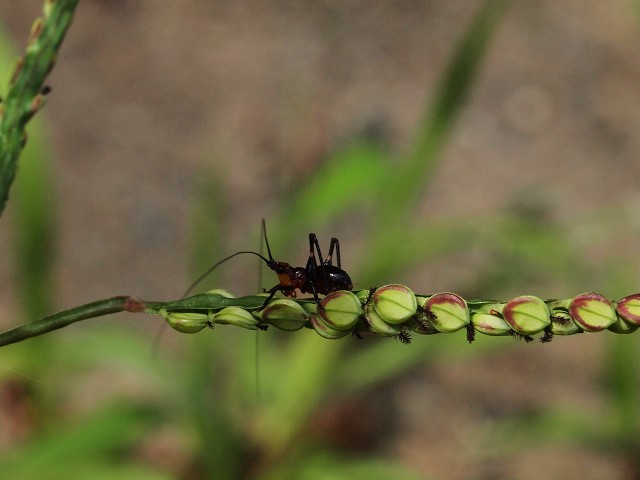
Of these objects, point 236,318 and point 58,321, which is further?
point 236,318

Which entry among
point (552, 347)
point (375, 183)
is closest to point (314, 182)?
point (375, 183)

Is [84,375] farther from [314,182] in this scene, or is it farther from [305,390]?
[314,182]

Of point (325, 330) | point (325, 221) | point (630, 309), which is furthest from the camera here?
point (325, 221)

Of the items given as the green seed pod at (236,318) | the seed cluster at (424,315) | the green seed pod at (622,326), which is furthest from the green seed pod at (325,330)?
the green seed pod at (622,326)

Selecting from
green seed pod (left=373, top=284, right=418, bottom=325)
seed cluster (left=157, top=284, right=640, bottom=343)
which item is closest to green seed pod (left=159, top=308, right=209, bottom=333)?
seed cluster (left=157, top=284, right=640, bottom=343)

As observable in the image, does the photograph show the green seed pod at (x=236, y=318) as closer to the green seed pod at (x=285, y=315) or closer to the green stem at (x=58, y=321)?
the green seed pod at (x=285, y=315)

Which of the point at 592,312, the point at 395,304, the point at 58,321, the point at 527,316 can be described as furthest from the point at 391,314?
the point at 58,321

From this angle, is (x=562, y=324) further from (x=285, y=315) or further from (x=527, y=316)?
(x=285, y=315)

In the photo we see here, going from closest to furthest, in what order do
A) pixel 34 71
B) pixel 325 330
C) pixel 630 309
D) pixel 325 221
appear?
1. pixel 630 309
2. pixel 325 330
3. pixel 34 71
4. pixel 325 221
